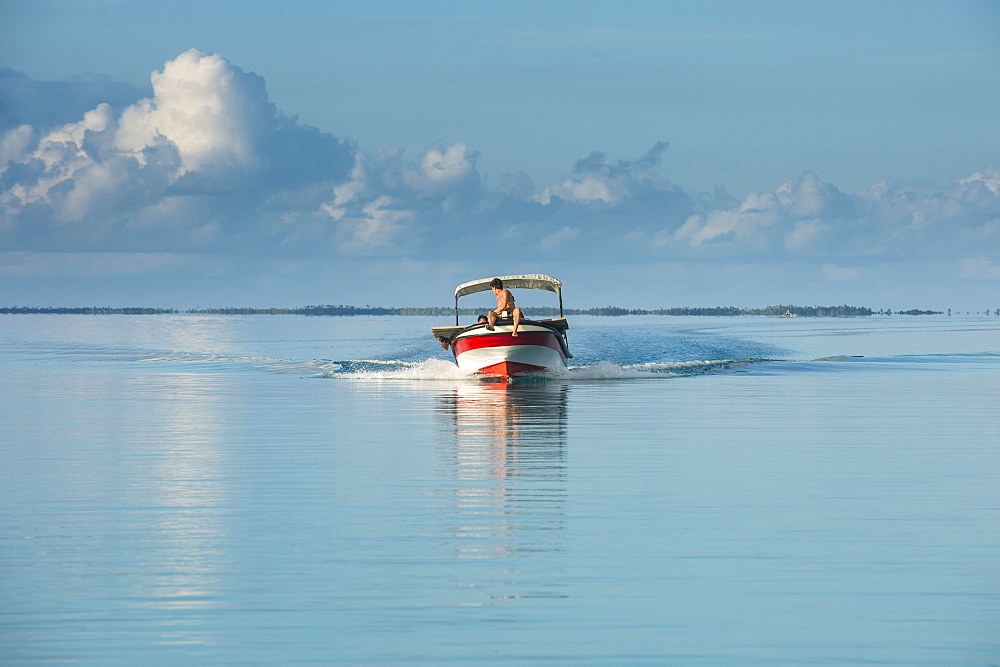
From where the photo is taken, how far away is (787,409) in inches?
1138

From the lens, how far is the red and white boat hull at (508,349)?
38938 mm

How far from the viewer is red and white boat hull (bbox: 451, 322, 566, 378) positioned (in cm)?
3894

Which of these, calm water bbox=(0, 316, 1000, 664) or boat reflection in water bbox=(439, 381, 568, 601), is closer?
calm water bbox=(0, 316, 1000, 664)

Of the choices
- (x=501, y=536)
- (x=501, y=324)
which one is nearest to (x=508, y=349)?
(x=501, y=324)

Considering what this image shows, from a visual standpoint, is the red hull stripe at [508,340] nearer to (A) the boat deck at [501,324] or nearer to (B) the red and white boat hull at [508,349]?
(B) the red and white boat hull at [508,349]

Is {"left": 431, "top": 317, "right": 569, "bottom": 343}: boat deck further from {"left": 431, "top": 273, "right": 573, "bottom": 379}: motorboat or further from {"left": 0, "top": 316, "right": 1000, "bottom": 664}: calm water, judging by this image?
{"left": 0, "top": 316, "right": 1000, "bottom": 664}: calm water

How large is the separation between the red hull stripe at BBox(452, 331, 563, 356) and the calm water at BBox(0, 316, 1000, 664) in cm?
1082

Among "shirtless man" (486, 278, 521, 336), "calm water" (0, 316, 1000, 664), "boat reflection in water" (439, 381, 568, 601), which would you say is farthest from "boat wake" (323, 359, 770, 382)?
"calm water" (0, 316, 1000, 664)

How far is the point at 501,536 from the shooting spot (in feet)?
40.2

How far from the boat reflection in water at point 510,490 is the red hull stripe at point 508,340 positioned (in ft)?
30.5

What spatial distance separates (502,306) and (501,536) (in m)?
27.5

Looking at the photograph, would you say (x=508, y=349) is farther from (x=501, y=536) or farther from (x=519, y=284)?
(x=501, y=536)

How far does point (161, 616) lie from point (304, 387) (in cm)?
2978

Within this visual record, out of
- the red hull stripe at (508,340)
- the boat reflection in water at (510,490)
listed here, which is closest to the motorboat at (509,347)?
the red hull stripe at (508,340)
